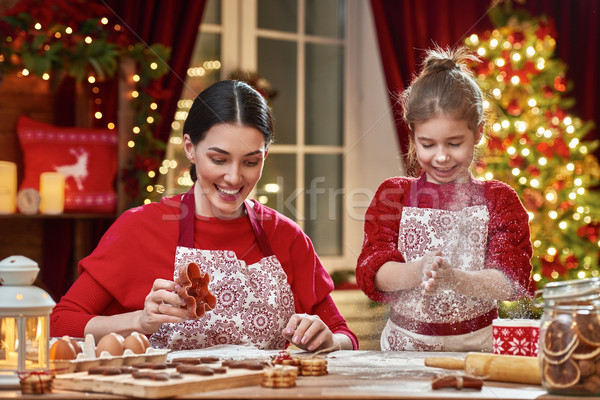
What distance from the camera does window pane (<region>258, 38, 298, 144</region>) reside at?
173 inches

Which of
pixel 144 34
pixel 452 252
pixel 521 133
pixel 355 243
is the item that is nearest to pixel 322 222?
pixel 355 243

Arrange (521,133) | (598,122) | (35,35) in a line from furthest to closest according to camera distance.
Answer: (598,122)
(521,133)
(35,35)

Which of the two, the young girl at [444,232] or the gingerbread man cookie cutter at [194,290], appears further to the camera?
the young girl at [444,232]

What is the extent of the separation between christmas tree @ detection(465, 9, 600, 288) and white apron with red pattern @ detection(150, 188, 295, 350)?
2.27 metres

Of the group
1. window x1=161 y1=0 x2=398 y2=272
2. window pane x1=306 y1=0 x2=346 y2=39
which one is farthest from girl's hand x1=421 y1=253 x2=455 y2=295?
window pane x1=306 y1=0 x2=346 y2=39

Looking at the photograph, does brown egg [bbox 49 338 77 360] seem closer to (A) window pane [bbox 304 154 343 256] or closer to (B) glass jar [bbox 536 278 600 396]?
(B) glass jar [bbox 536 278 600 396]

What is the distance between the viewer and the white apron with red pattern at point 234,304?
190cm

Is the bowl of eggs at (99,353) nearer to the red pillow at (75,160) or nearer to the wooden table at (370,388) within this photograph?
the wooden table at (370,388)

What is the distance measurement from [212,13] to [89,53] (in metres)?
1.12

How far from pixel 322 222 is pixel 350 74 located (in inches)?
34.7

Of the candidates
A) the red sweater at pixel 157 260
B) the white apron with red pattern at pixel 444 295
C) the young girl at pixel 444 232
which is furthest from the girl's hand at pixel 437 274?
the red sweater at pixel 157 260

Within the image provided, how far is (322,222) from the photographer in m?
4.57

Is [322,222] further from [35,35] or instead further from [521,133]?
[35,35]

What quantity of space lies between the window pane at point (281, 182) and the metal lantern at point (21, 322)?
292cm
